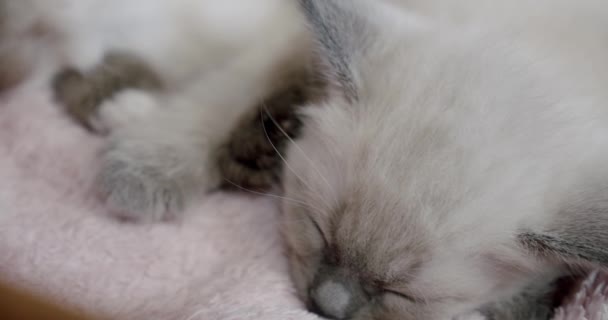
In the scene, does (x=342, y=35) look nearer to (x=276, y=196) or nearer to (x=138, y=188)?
(x=276, y=196)

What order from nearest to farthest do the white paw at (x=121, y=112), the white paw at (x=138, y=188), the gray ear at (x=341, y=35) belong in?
1. the gray ear at (x=341, y=35)
2. the white paw at (x=138, y=188)
3. the white paw at (x=121, y=112)

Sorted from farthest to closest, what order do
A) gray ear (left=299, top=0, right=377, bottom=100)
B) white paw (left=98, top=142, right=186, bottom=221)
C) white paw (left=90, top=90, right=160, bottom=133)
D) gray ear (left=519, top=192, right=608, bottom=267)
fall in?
1. white paw (left=90, top=90, right=160, bottom=133)
2. white paw (left=98, top=142, right=186, bottom=221)
3. gray ear (left=299, top=0, right=377, bottom=100)
4. gray ear (left=519, top=192, right=608, bottom=267)

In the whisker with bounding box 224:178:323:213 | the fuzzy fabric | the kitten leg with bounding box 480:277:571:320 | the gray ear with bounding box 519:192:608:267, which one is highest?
the gray ear with bounding box 519:192:608:267

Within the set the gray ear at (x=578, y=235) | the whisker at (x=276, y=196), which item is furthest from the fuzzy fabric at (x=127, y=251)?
the gray ear at (x=578, y=235)

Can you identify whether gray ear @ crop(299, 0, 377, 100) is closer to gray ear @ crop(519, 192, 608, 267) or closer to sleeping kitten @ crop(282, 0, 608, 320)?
sleeping kitten @ crop(282, 0, 608, 320)

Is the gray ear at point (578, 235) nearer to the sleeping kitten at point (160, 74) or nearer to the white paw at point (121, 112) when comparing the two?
the sleeping kitten at point (160, 74)

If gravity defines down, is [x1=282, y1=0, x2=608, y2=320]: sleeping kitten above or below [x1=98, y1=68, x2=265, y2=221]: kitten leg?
above

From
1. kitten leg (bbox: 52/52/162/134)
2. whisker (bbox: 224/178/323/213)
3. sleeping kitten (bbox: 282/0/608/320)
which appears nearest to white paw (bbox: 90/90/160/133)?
kitten leg (bbox: 52/52/162/134)

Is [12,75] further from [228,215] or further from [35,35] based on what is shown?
[228,215]

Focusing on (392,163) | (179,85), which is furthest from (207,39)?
(392,163)
